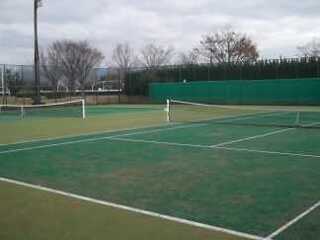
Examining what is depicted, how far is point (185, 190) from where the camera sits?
6840 mm

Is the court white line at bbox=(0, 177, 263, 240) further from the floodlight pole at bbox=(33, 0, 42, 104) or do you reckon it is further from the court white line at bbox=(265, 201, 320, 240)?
the floodlight pole at bbox=(33, 0, 42, 104)

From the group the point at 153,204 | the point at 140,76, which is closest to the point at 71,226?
the point at 153,204

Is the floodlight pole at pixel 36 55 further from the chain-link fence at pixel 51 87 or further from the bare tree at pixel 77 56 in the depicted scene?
the bare tree at pixel 77 56

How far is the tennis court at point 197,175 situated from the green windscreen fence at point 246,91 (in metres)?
24.2

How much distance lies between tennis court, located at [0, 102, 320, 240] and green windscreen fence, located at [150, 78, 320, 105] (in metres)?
24.2

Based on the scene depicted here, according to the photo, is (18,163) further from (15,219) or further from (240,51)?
(240,51)

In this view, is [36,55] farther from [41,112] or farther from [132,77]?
[132,77]

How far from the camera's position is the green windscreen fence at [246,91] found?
121 ft

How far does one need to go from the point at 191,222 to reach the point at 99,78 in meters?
49.2

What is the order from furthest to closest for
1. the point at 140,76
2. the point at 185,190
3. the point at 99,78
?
the point at 99,78 → the point at 140,76 → the point at 185,190

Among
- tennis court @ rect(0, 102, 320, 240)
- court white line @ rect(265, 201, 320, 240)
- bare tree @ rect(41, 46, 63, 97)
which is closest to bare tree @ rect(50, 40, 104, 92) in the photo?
bare tree @ rect(41, 46, 63, 97)

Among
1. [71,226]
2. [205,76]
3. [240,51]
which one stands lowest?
[71,226]

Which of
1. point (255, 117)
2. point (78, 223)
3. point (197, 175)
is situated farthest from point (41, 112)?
point (78, 223)

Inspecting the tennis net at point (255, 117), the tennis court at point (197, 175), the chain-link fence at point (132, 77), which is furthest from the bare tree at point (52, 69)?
the tennis court at point (197, 175)
